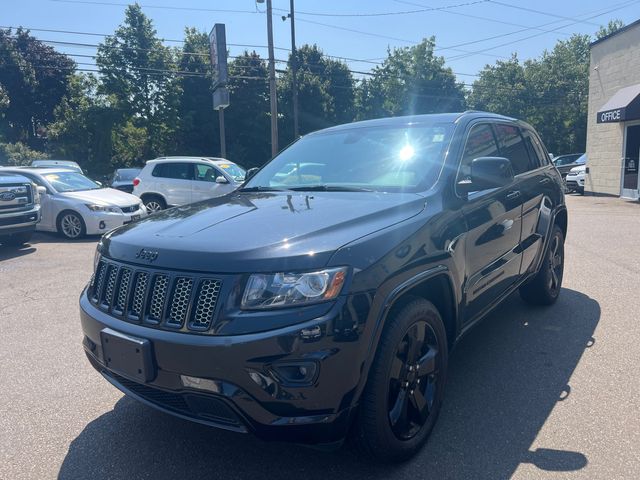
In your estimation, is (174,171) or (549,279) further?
(174,171)

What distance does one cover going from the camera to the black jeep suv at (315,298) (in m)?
2.23

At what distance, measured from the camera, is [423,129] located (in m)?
3.76

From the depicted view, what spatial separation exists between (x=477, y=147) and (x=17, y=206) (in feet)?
26.7

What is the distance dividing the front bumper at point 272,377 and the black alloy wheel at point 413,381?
37cm

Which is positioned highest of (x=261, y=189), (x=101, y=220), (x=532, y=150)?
(x=532, y=150)

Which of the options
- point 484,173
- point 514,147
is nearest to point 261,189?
point 484,173

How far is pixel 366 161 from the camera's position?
370 centimetres

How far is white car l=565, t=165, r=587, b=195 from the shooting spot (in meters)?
20.8

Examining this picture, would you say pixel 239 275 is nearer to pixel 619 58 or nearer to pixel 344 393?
pixel 344 393

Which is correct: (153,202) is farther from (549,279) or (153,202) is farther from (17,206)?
(549,279)

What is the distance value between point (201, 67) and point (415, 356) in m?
42.4

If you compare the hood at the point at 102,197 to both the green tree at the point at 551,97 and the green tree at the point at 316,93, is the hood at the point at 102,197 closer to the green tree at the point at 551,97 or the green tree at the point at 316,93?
the green tree at the point at 316,93

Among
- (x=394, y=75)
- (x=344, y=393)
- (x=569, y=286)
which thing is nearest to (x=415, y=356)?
(x=344, y=393)

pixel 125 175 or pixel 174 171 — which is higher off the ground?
pixel 174 171
